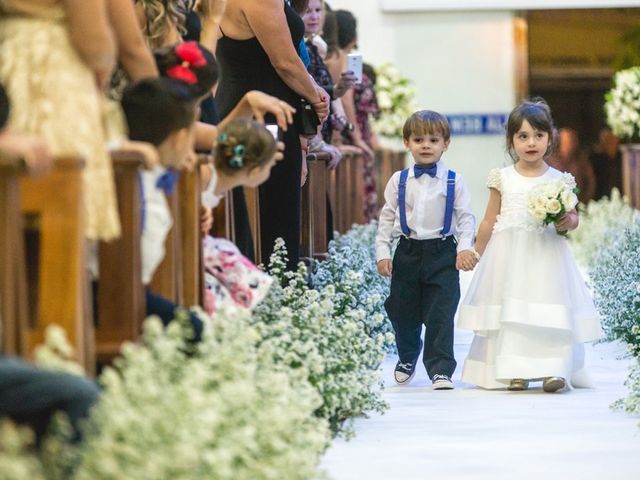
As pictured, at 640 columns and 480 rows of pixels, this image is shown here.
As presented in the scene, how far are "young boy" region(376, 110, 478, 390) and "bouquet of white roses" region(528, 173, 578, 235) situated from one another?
40cm

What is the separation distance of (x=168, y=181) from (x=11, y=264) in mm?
1039

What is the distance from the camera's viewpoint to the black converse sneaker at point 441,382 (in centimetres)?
712

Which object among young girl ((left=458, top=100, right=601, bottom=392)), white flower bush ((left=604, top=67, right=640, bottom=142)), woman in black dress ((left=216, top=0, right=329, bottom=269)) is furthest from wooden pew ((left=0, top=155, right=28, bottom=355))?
white flower bush ((left=604, top=67, right=640, bottom=142))

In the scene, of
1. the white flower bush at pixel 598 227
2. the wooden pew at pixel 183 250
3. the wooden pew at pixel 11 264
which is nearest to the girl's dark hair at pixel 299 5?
the wooden pew at pixel 183 250

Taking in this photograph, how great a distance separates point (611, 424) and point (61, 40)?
268cm

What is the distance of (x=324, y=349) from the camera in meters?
5.71

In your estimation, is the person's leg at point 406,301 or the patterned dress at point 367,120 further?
the patterned dress at point 367,120

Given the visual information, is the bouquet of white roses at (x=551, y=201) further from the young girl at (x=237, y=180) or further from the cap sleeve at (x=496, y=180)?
the young girl at (x=237, y=180)

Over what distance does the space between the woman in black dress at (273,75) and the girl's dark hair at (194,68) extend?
159 centimetres

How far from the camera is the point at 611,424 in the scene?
19.4 ft

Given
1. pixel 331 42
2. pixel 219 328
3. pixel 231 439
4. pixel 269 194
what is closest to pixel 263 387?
pixel 219 328

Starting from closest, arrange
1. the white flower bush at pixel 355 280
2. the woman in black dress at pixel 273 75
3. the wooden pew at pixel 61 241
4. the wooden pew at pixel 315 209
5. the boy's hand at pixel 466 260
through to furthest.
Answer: the wooden pew at pixel 61 241 < the woman in black dress at pixel 273 75 < the boy's hand at pixel 466 260 < the white flower bush at pixel 355 280 < the wooden pew at pixel 315 209

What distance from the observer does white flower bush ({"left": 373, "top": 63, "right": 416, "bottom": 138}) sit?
15.4 metres

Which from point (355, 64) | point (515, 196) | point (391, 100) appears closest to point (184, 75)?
point (515, 196)
